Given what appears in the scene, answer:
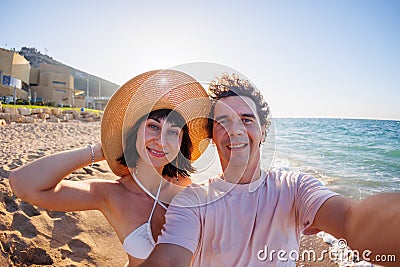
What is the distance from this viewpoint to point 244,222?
5.81 ft

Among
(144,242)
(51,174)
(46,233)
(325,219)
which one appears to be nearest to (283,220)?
(325,219)

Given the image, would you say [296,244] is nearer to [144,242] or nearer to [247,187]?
[247,187]

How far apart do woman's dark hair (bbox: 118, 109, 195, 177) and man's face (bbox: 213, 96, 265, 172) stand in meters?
0.27

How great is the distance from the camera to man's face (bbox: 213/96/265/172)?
6.62 feet

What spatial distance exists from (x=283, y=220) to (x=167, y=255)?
0.69 metres

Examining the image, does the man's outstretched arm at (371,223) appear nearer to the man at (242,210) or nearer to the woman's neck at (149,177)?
the man at (242,210)

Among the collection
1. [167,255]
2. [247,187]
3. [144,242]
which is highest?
[247,187]

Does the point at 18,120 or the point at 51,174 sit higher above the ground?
the point at 51,174

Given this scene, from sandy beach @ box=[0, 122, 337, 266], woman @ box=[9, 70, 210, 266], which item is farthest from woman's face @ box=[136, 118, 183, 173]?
sandy beach @ box=[0, 122, 337, 266]

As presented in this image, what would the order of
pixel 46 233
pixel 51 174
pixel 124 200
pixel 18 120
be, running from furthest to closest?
1. pixel 18 120
2. pixel 46 233
3. pixel 124 200
4. pixel 51 174

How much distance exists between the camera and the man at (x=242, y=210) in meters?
1.52

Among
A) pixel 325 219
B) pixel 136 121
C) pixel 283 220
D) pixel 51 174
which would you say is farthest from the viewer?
pixel 136 121

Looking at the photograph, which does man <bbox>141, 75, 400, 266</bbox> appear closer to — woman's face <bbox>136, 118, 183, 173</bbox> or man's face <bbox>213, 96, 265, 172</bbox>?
man's face <bbox>213, 96, 265, 172</bbox>

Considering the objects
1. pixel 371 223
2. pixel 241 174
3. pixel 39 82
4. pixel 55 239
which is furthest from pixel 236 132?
pixel 39 82
